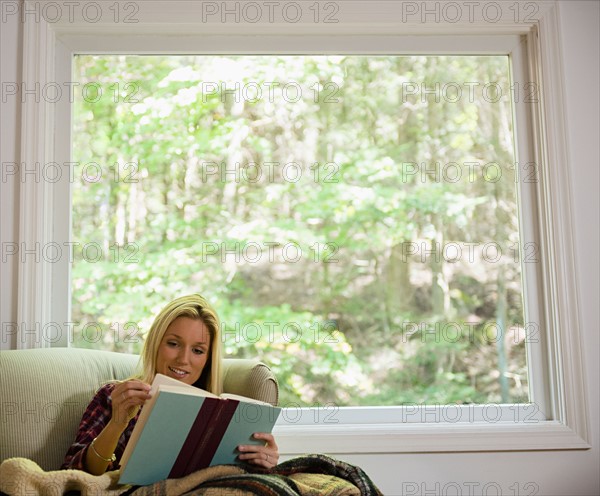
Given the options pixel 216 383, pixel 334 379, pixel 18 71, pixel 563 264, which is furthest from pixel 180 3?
pixel 334 379

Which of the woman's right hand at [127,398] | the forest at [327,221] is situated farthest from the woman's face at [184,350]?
the forest at [327,221]

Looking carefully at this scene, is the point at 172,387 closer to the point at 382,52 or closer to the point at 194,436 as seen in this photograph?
the point at 194,436

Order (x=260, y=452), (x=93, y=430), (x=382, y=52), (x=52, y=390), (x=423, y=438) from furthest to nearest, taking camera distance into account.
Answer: (x=382, y=52) < (x=423, y=438) < (x=52, y=390) < (x=93, y=430) < (x=260, y=452)

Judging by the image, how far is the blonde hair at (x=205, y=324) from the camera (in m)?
2.30

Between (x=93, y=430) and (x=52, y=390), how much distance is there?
218 mm

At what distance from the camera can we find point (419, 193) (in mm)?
4250

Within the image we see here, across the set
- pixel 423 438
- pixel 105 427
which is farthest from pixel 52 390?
pixel 423 438

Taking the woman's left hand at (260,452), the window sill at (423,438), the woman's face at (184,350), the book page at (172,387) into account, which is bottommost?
the window sill at (423,438)

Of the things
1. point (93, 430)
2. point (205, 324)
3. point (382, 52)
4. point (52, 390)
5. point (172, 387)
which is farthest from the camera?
point (382, 52)

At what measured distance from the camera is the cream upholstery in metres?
2.16

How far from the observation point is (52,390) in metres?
2.24

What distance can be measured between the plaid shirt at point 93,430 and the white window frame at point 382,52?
540mm

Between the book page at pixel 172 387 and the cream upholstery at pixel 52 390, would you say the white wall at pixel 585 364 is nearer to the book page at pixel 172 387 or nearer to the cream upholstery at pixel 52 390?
the cream upholstery at pixel 52 390

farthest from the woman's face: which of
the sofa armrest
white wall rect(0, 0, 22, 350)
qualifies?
white wall rect(0, 0, 22, 350)
